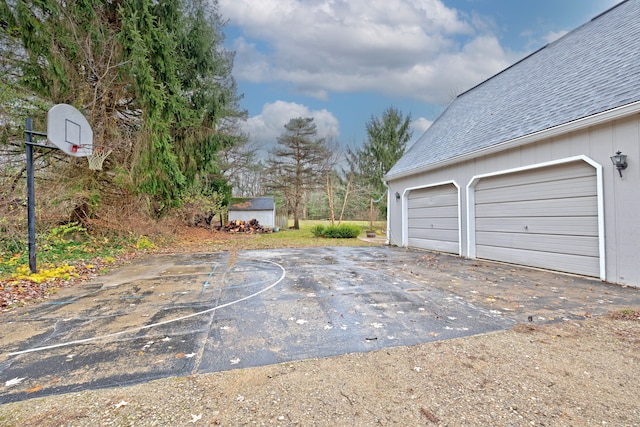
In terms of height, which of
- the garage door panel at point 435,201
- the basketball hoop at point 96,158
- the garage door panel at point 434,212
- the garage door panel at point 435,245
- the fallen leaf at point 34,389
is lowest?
the fallen leaf at point 34,389

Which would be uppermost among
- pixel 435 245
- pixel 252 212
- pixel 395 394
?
pixel 252 212

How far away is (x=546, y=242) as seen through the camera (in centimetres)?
567

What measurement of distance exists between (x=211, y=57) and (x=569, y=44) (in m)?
11.5

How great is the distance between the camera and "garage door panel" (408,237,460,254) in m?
8.05

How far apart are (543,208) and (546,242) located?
2.22 feet

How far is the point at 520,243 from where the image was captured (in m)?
6.20

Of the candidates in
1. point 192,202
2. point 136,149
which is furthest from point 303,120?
point 136,149

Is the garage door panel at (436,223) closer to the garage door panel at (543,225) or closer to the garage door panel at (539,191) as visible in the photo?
the garage door panel at (543,225)

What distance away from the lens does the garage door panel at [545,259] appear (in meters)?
5.00

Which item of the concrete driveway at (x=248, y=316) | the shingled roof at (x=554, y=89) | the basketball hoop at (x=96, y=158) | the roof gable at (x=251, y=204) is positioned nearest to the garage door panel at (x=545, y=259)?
the concrete driveway at (x=248, y=316)

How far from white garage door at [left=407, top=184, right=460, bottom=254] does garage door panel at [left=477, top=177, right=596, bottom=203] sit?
3.66ft

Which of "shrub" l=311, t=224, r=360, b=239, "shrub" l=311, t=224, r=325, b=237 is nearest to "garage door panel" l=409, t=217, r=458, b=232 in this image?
"shrub" l=311, t=224, r=360, b=239

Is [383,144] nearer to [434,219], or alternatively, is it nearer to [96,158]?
[434,219]

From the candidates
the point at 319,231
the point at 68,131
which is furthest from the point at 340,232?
the point at 68,131
